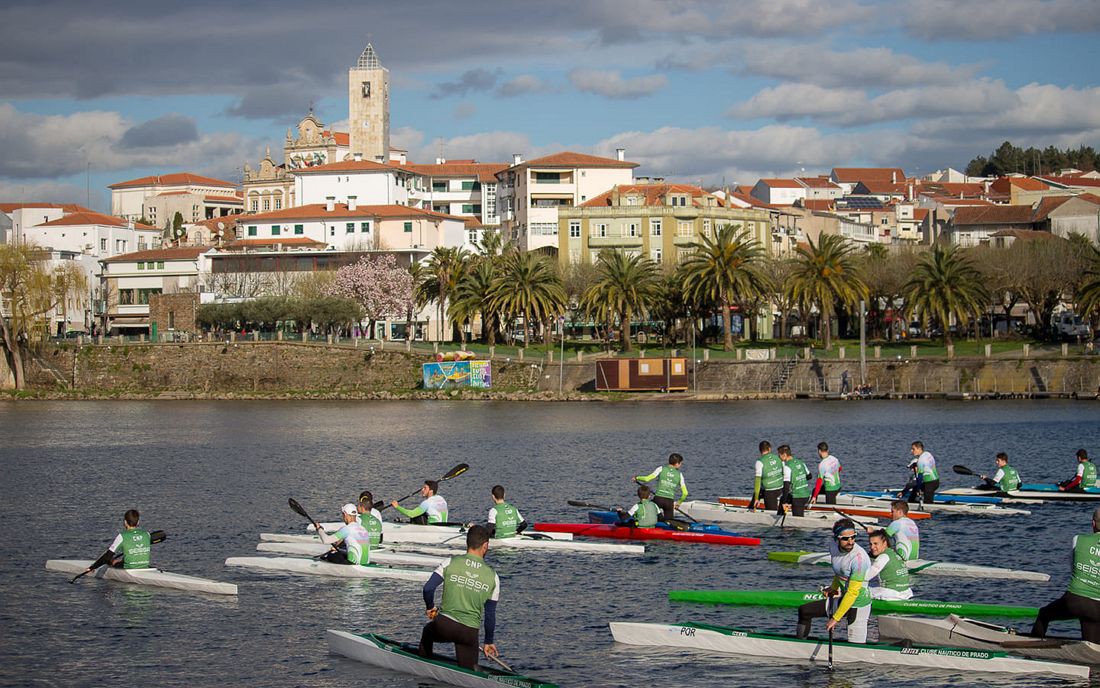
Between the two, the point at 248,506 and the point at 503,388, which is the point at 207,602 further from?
the point at 503,388

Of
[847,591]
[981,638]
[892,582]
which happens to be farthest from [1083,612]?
[892,582]

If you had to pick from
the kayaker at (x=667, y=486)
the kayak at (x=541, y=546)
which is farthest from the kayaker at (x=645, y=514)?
the kayak at (x=541, y=546)

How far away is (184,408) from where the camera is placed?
9688 cm

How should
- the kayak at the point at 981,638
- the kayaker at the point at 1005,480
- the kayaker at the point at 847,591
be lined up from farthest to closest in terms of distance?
the kayaker at the point at 1005,480, the kayak at the point at 981,638, the kayaker at the point at 847,591

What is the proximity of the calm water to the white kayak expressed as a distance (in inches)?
47.2

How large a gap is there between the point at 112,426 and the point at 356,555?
183ft

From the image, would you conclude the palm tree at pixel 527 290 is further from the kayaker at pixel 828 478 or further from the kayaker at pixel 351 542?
the kayaker at pixel 351 542

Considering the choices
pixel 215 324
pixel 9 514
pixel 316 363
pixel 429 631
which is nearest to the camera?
pixel 429 631

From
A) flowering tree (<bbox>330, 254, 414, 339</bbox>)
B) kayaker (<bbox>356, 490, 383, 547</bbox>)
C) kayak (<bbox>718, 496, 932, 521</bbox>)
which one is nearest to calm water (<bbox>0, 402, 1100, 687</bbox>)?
kayak (<bbox>718, 496, 932, 521</bbox>)

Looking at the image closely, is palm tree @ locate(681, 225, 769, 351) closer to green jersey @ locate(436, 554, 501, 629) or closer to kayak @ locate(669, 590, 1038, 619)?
kayak @ locate(669, 590, 1038, 619)

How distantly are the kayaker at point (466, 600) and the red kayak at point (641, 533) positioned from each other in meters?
14.4

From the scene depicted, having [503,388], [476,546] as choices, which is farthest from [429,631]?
[503,388]

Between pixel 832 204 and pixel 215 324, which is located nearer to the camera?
pixel 215 324

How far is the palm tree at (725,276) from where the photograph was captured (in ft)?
333
